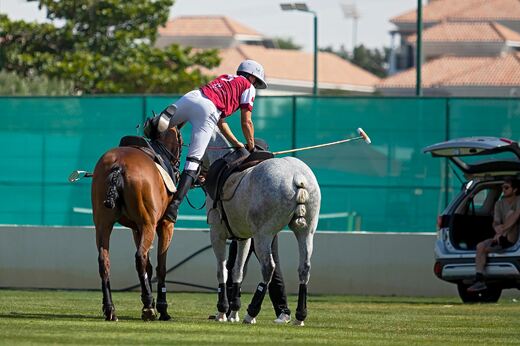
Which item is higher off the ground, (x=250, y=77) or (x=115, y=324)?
(x=250, y=77)

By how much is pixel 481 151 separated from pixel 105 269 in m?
8.06

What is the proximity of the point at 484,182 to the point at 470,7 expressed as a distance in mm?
96504

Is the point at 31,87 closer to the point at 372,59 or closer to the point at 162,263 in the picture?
the point at 162,263

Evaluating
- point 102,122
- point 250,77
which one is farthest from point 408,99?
point 250,77

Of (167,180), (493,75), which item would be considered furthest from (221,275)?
(493,75)

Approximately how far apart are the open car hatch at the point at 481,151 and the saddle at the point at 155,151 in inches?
257

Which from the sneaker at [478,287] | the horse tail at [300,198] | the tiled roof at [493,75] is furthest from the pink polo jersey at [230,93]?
the tiled roof at [493,75]

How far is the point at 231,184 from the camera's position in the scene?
1662 centimetres

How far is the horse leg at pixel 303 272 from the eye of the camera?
16.0 m

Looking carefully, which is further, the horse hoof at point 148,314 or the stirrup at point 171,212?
the stirrup at point 171,212

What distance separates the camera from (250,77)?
17125 mm

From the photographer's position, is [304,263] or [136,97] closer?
[304,263]

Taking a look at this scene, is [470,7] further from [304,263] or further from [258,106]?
[304,263]

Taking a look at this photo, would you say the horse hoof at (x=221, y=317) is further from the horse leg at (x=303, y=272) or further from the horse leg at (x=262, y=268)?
the horse leg at (x=303, y=272)
